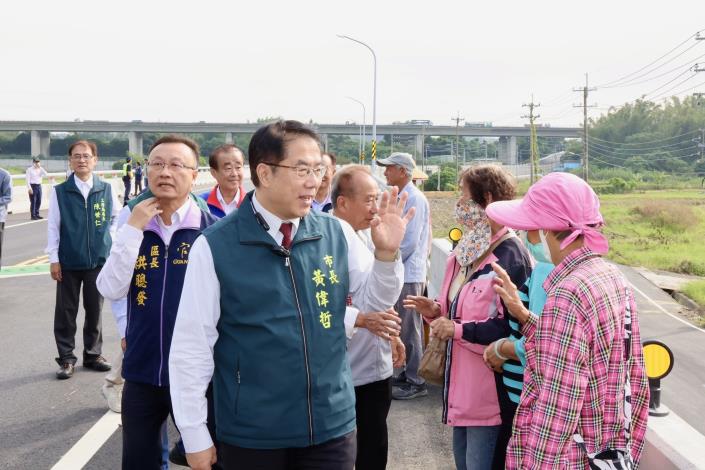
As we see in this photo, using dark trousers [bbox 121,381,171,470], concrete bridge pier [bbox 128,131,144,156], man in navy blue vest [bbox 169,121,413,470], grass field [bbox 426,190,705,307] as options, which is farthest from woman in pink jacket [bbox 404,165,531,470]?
concrete bridge pier [bbox 128,131,144,156]

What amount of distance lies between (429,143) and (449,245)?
12478cm

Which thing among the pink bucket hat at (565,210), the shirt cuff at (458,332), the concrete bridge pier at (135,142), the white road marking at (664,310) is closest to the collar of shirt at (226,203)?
the shirt cuff at (458,332)

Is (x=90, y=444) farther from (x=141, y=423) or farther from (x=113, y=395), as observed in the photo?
(x=141, y=423)

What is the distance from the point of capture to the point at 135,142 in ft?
305

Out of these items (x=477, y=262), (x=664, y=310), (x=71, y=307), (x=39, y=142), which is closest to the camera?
(x=477, y=262)

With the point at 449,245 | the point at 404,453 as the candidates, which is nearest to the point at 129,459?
the point at 404,453

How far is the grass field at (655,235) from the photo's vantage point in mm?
22781

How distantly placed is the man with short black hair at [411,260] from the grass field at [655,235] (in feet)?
40.0

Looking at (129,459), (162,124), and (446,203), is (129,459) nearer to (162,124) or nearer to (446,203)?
(446,203)

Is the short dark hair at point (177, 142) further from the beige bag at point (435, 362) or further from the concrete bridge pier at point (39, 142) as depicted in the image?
the concrete bridge pier at point (39, 142)

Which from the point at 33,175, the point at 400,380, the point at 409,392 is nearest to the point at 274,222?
the point at 409,392

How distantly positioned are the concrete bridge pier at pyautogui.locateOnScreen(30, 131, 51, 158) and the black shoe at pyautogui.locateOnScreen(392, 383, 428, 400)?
94.6 metres

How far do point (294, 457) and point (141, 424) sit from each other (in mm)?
Answer: 1227

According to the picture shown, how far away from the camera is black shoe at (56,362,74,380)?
21.9 feet
